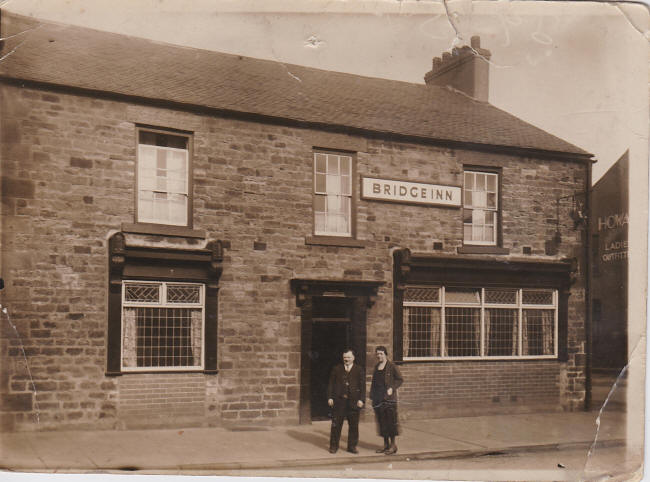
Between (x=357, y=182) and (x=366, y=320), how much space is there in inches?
61.5

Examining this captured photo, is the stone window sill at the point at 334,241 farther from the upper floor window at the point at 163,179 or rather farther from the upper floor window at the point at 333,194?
the upper floor window at the point at 163,179

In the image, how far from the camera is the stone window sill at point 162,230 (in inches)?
265

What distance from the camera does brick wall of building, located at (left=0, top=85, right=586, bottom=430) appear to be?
6.46 m

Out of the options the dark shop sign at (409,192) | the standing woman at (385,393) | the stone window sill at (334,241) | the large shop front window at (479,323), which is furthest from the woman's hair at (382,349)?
the dark shop sign at (409,192)

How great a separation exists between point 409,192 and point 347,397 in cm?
235

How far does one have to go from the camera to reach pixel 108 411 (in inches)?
262

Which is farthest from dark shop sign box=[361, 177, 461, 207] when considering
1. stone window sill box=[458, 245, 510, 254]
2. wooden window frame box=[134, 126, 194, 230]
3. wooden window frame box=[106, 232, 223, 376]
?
wooden window frame box=[134, 126, 194, 230]

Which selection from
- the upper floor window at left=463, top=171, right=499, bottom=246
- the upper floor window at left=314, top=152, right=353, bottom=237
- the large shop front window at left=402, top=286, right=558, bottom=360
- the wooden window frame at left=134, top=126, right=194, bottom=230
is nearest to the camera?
the wooden window frame at left=134, top=126, right=194, bottom=230

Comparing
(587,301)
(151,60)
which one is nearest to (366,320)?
(587,301)

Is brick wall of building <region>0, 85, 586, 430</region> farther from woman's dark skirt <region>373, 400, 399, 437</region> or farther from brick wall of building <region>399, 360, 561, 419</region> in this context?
woman's dark skirt <region>373, 400, 399, 437</region>

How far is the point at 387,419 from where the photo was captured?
7141mm

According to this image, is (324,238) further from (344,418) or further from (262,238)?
(344,418)

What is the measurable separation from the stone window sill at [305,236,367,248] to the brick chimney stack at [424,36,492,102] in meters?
1.89

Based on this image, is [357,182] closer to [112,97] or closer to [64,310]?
[112,97]
